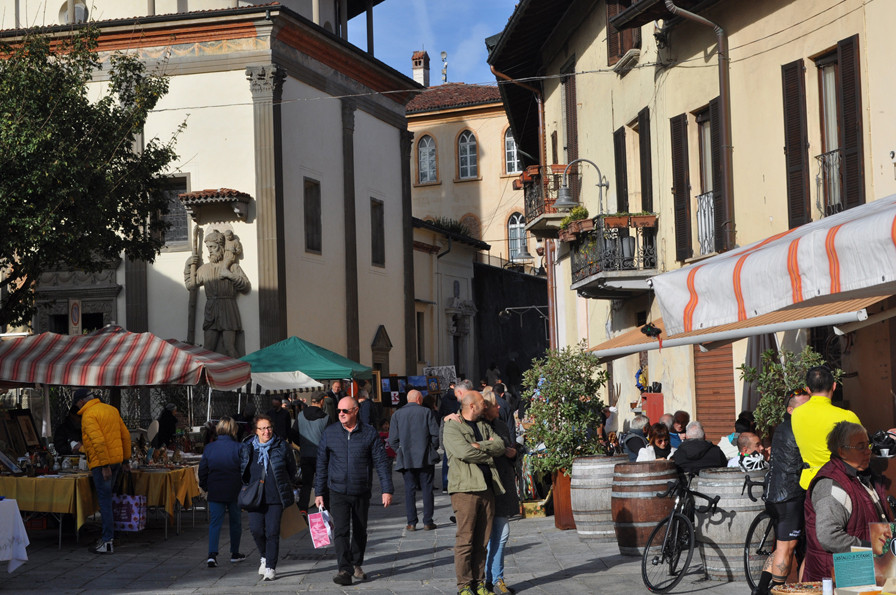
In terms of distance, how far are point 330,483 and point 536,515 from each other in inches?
193

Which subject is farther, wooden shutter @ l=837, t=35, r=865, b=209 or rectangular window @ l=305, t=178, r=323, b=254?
rectangular window @ l=305, t=178, r=323, b=254

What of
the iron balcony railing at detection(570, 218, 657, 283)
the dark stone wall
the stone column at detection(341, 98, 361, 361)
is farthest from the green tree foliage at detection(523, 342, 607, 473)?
the dark stone wall

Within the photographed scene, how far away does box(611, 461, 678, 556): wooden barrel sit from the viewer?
11.4m

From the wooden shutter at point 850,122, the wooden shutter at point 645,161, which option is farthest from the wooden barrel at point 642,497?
the wooden shutter at point 645,161

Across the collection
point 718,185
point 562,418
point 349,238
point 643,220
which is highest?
point 349,238

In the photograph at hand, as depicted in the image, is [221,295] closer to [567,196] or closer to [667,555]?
[567,196]

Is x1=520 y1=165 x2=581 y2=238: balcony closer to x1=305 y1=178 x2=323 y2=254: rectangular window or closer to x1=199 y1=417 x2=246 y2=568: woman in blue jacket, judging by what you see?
x1=305 y1=178 x2=323 y2=254: rectangular window

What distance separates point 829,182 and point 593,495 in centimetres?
491

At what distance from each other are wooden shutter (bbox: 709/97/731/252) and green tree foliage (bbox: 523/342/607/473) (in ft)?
10.6

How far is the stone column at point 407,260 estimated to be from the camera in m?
37.1

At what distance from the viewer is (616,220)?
19.5 metres

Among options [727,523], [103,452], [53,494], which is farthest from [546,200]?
[727,523]

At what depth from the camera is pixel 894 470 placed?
9.95 metres

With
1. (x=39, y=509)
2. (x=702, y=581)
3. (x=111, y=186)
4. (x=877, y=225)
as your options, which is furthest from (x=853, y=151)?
(x=111, y=186)
